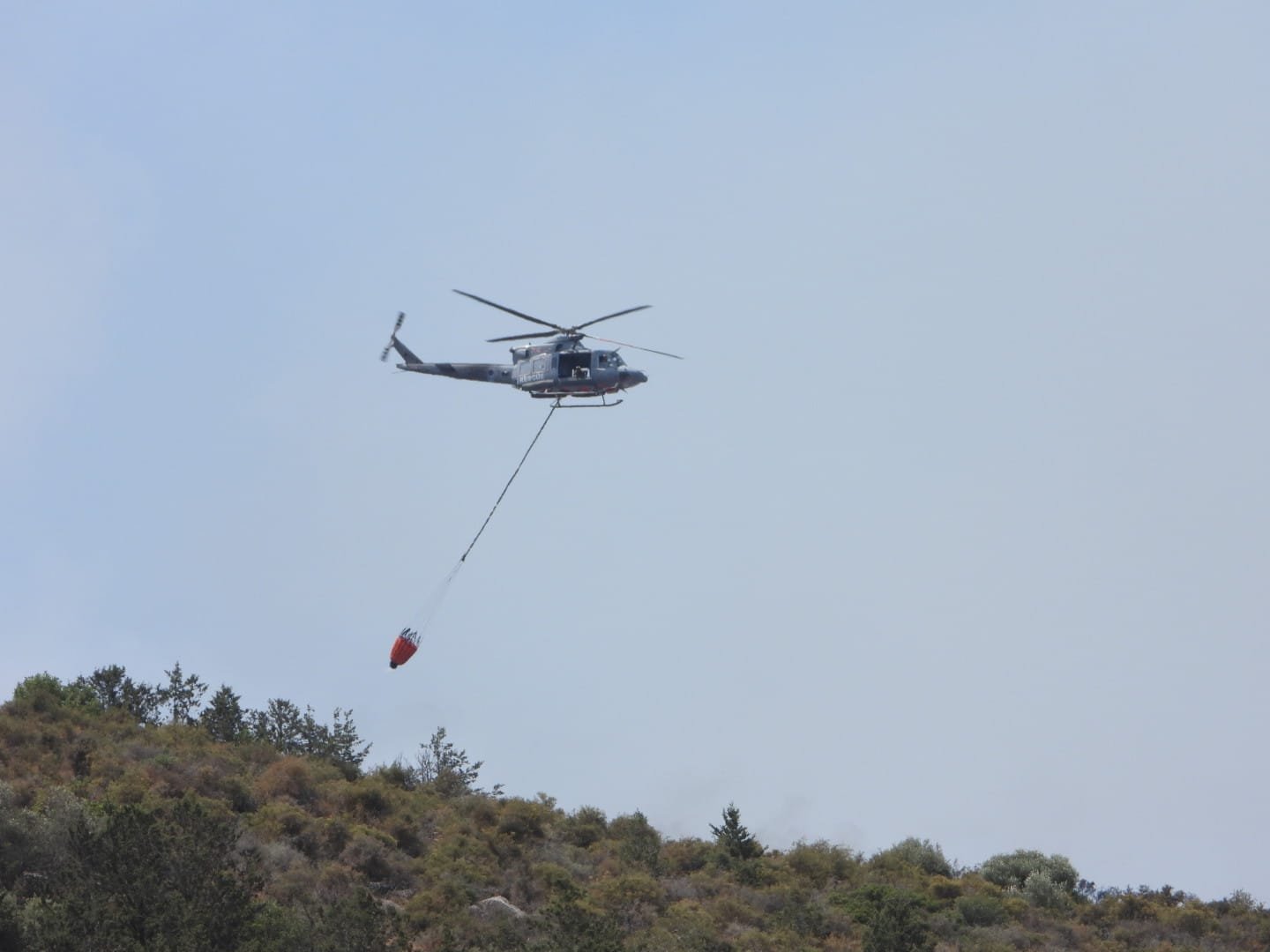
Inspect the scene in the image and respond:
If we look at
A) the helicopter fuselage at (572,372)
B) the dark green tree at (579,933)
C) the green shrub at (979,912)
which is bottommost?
the dark green tree at (579,933)

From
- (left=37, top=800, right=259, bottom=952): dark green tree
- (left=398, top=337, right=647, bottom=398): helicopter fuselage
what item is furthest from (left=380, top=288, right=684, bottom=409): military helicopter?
(left=37, top=800, right=259, bottom=952): dark green tree

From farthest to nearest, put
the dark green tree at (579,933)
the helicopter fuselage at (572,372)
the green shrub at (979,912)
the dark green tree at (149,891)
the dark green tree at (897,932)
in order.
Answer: the green shrub at (979,912) → the helicopter fuselage at (572,372) → the dark green tree at (897,932) → the dark green tree at (579,933) → the dark green tree at (149,891)

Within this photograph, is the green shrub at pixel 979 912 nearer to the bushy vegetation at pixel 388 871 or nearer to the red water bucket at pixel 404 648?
the bushy vegetation at pixel 388 871

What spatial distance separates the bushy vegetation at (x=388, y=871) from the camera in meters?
40.1

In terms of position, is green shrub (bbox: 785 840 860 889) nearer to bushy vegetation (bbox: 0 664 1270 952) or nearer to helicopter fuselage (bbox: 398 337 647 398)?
bushy vegetation (bbox: 0 664 1270 952)

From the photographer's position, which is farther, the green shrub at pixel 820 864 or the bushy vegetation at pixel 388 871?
the green shrub at pixel 820 864

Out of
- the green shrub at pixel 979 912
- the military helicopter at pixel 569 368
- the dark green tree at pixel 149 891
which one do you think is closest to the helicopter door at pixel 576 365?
the military helicopter at pixel 569 368

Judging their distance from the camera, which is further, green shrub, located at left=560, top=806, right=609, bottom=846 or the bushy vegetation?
green shrub, located at left=560, top=806, right=609, bottom=846

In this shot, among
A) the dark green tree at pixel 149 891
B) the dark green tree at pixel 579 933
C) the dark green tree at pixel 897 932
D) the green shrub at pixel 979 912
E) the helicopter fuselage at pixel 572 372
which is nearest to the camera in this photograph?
the dark green tree at pixel 149 891

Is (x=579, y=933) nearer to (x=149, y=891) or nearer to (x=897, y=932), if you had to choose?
(x=149, y=891)

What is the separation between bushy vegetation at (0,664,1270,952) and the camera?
40.1 metres

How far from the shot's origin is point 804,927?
5194 cm

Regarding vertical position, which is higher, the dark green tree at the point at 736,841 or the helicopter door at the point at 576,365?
the helicopter door at the point at 576,365

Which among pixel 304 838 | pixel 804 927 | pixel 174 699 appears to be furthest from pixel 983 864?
pixel 174 699
